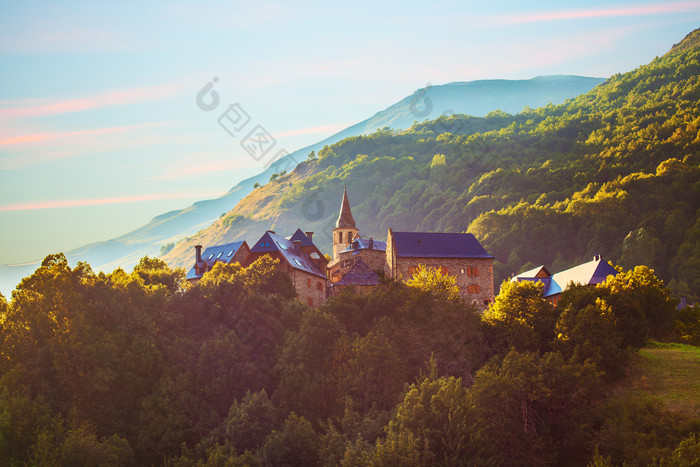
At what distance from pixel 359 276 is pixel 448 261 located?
985 cm

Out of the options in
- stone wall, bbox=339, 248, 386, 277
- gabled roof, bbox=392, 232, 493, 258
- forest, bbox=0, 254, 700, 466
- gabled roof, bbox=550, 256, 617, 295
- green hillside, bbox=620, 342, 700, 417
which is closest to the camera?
green hillside, bbox=620, 342, 700, 417

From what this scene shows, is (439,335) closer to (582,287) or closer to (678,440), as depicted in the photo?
(582,287)

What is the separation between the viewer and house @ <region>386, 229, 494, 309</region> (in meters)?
79.5

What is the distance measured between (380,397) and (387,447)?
929 centimetres

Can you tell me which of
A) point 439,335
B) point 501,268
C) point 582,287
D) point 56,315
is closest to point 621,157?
point 501,268

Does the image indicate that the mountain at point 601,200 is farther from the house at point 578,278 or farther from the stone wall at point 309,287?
the stone wall at point 309,287

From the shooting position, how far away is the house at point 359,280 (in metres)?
77.3

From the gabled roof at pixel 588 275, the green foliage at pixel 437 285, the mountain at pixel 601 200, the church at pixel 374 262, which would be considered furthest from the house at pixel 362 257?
the mountain at pixel 601 200

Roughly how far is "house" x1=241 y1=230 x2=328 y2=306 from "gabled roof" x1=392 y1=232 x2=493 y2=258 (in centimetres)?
962

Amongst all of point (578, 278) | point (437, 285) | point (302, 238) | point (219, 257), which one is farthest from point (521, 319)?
point (219, 257)

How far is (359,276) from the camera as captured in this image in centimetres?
7894

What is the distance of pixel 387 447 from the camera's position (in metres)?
53.5

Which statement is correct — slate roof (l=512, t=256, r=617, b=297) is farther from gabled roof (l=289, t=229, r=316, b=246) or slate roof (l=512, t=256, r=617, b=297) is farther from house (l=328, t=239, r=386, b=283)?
gabled roof (l=289, t=229, r=316, b=246)

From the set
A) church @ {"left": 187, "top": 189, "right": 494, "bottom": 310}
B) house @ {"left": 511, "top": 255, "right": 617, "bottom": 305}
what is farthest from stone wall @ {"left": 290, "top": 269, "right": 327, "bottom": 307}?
house @ {"left": 511, "top": 255, "right": 617, "bottom": 305}
